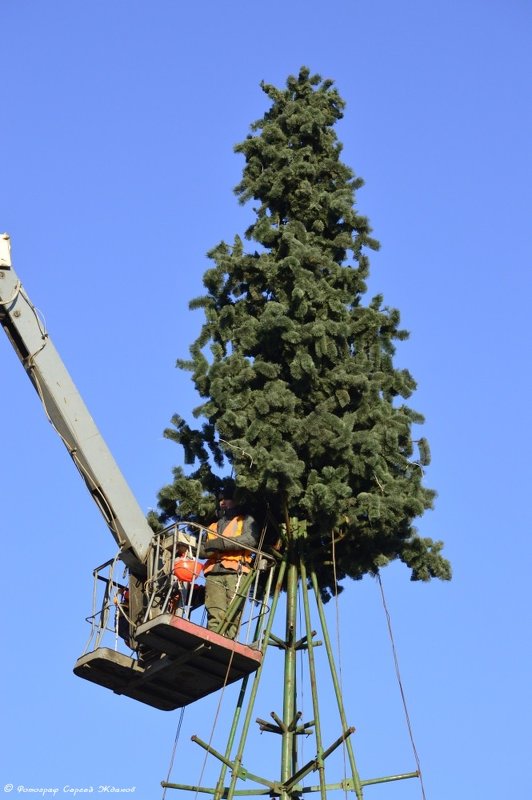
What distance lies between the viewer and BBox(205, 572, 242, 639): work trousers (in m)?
20.8

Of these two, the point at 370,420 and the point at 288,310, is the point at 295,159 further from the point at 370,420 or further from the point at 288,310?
the point at 370,420

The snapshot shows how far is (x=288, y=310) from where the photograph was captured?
22.7m

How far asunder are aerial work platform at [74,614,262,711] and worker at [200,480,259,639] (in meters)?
0.59

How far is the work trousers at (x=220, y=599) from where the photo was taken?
68.2 feet

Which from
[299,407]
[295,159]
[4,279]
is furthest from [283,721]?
[295,159]

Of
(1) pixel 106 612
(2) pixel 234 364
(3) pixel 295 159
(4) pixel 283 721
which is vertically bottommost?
(4) pixel 283 721

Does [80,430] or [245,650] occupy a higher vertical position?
[80,430]

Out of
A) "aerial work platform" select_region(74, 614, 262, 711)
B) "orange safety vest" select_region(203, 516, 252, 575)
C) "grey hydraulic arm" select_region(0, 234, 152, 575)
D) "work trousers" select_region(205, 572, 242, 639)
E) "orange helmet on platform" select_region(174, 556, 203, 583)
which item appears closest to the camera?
"aerial work platform" select_region(74, 614, 262, 711)

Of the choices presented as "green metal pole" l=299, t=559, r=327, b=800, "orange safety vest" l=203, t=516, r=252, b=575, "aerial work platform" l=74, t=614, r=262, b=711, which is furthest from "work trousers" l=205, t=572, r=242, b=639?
"green metal pole" l=299, t=559, r=327, b=800

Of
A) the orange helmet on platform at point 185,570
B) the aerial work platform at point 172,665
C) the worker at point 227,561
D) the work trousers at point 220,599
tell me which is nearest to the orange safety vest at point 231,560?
the worker at point 227,561

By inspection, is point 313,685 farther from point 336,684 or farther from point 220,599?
point 220,599

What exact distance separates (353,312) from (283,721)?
263 inches

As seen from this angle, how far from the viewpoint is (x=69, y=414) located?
21.8 metres

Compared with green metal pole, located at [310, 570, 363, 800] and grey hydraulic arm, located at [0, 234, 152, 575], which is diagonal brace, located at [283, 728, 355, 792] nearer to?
green metal pole, located at [310, 570, 363, 800]
